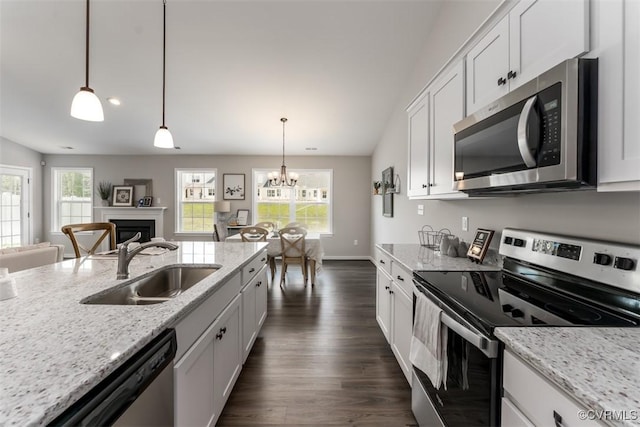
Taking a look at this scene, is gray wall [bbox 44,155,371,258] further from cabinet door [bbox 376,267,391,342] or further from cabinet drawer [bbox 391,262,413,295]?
cabinet drawer [bbox 391,262,413,295]

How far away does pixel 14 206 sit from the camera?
5797 mm

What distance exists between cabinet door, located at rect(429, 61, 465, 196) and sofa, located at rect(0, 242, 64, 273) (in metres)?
4.15

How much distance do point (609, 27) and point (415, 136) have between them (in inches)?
65.9

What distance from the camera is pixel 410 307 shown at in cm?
169

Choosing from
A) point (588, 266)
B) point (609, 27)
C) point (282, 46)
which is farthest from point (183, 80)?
point (588, 266)

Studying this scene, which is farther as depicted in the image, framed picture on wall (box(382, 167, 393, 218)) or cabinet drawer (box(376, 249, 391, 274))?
framed picture on wall (box(382, 167, 393, 218))

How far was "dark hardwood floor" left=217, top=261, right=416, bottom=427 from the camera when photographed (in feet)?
5.37

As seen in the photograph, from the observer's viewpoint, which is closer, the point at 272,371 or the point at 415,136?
the point at 272,371

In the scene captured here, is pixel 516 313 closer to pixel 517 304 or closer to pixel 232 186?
pixel 517 304

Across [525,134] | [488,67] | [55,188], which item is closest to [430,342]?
[525,134]

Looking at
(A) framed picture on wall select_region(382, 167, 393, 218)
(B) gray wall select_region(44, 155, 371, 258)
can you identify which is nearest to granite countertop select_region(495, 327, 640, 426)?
(A) framed picture on wall select_region(382, 167, 393, 218)

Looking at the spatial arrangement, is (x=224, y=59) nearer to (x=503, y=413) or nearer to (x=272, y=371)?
(x=272, y=371)

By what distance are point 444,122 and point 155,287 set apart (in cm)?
229

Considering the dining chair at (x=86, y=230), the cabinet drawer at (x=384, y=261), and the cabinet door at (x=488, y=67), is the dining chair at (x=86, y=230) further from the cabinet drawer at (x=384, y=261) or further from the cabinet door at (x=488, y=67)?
the cabinet door at (x=488, y=67)
